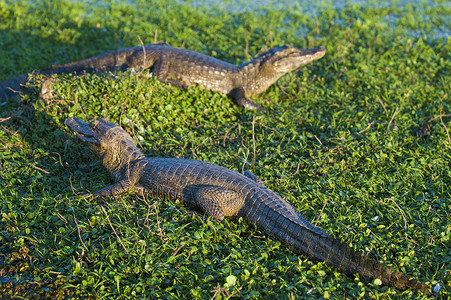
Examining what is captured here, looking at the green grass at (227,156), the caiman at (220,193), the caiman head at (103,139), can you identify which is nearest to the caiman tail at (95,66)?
the green grass at (227,156)

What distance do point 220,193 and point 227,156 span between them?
124 centimetres

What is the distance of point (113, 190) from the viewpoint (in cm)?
492

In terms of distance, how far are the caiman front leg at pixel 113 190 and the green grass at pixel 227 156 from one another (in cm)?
8

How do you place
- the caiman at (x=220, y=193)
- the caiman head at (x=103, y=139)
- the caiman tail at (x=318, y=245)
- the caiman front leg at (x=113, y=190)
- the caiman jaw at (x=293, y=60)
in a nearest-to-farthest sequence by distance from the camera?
the caiman tail at (x=318, y=245), the caiman at (x=220, y=193), the caiman front leg at (x=113, y=190), the caiman head at (x=103, y=139), the caiman jaw at (x=293, y=60)

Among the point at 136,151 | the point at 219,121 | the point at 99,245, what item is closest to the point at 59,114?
the point at 136,151

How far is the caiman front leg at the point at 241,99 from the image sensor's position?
23.6 feet

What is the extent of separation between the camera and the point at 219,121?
21.9 feet

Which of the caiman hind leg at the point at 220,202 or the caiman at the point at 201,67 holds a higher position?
the caiman at the point at 201,67

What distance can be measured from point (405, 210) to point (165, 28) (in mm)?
7055

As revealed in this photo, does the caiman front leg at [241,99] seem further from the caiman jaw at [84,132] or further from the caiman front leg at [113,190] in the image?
the caiman front leg at [113,190]

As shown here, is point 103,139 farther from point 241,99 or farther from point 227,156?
point 241,99

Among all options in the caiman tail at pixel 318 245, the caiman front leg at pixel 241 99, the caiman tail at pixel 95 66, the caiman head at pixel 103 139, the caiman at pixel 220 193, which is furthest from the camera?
the caiman tail at pixel 95 66

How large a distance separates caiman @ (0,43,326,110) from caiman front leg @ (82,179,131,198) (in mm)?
2783

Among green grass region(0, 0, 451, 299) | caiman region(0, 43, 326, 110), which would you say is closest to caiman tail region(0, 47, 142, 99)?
caiman region(0, 43, 326, 110)
